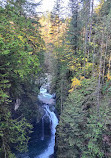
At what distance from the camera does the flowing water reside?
15540mm

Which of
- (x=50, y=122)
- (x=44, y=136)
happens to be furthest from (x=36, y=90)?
(x=44, y=136)

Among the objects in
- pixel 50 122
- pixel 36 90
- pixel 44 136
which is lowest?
pixel 44 136

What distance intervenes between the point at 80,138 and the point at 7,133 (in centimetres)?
529

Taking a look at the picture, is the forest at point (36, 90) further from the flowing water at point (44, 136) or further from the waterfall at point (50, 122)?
the waterfall at point (50, 122)

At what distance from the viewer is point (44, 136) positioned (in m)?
18.9

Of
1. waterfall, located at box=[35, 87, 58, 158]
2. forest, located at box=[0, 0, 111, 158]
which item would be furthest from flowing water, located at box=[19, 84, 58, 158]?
forest, located at box=[0, 0, 111, 158]

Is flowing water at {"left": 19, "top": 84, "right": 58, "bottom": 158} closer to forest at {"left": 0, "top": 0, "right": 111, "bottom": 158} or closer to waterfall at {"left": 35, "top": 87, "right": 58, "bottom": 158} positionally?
waterfall at {"left": 35, "top": 87, "right": 58, "bottom": 158}

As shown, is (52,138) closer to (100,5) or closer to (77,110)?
(77,110)

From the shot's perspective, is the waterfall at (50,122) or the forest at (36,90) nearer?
the forest at (36,90)

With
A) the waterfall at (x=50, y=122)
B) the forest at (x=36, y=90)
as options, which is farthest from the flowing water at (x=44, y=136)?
the forest at (x=36, y=90)

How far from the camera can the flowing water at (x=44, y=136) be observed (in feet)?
51.0

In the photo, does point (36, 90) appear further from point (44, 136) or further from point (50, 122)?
point (44, 136)

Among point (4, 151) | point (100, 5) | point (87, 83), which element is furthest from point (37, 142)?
point (100, 5)

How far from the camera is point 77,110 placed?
9.17 meters
